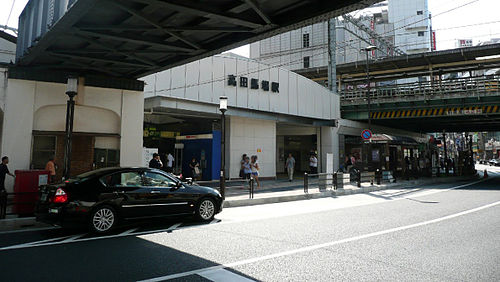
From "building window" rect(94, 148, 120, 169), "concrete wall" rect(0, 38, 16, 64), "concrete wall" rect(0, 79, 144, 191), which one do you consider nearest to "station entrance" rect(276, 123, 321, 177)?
"concrete wall" rect(0, 79, 144, 191)

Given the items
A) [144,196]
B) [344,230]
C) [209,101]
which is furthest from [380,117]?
[144,196]

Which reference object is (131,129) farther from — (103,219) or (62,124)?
(103,219)

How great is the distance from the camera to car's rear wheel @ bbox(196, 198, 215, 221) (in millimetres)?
7999

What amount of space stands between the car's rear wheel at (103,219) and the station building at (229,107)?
920 cm

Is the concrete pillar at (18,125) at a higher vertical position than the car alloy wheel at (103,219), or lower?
higher

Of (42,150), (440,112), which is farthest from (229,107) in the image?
(440,112)

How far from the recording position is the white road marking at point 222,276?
4.05m

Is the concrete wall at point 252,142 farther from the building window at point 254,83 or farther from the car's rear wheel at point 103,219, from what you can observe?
the car's rear wheel at point 103,219

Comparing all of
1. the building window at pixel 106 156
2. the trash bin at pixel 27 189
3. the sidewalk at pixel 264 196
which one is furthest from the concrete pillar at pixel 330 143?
the trash bin at pixel 27 189

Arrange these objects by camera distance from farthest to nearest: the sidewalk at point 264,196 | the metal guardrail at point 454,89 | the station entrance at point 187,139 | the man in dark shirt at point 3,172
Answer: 1. the metal guardrail at point 454,89
2. the station entrance at point 187,139
3. the man in dark shirt at point 3,172
4. the sidewalk at point 264,196

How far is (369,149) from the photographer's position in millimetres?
20906

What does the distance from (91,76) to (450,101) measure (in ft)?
79.1

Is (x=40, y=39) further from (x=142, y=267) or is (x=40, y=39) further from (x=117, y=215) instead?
(x=142, y=267)

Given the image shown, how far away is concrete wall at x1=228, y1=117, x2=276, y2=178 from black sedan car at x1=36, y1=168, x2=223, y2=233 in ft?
37.2
